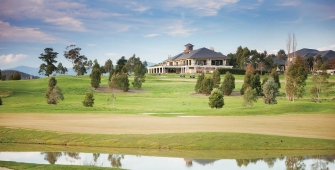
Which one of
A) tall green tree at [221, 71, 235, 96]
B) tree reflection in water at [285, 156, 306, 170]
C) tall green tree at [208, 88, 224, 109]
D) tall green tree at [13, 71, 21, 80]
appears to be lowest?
tree reflection in water at [285, 156, 306, 170]

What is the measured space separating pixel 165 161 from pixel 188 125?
4790mm

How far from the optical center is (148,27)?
3069cm

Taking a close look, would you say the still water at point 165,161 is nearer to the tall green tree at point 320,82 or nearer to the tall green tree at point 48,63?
the tall green tree at point 320,82

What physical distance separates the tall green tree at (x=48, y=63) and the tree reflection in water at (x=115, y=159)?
28.4 m

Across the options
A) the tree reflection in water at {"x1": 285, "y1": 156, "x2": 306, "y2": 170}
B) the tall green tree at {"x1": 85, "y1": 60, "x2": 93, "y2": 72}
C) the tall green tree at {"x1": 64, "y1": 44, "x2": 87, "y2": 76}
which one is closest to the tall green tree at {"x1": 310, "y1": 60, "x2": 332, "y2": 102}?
the tree reflection in water at {"x1": 285, "y1": 156, "x2": 306, "y2": 170}

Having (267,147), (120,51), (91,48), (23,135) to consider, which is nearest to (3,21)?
A: (91,48)

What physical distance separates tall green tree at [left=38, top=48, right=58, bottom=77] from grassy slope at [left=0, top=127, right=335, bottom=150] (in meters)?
25.8

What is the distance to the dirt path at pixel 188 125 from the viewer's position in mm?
13773

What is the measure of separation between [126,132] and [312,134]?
6.90 m

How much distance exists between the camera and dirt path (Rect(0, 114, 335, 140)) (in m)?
13.8

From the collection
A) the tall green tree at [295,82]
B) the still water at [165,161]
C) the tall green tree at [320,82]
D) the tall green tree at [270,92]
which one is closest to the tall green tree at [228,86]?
the tall green tree at [295,82]

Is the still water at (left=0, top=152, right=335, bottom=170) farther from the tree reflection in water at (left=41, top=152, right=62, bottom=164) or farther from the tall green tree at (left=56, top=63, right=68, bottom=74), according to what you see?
the tall green tree at (left=56, top=63, right=68, bottom=74)

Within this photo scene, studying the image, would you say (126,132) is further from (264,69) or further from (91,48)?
(264,69)

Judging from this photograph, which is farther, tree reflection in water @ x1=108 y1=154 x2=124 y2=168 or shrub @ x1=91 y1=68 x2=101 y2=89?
shrub @ x1=91 y1=68 x2=101 y2=89
